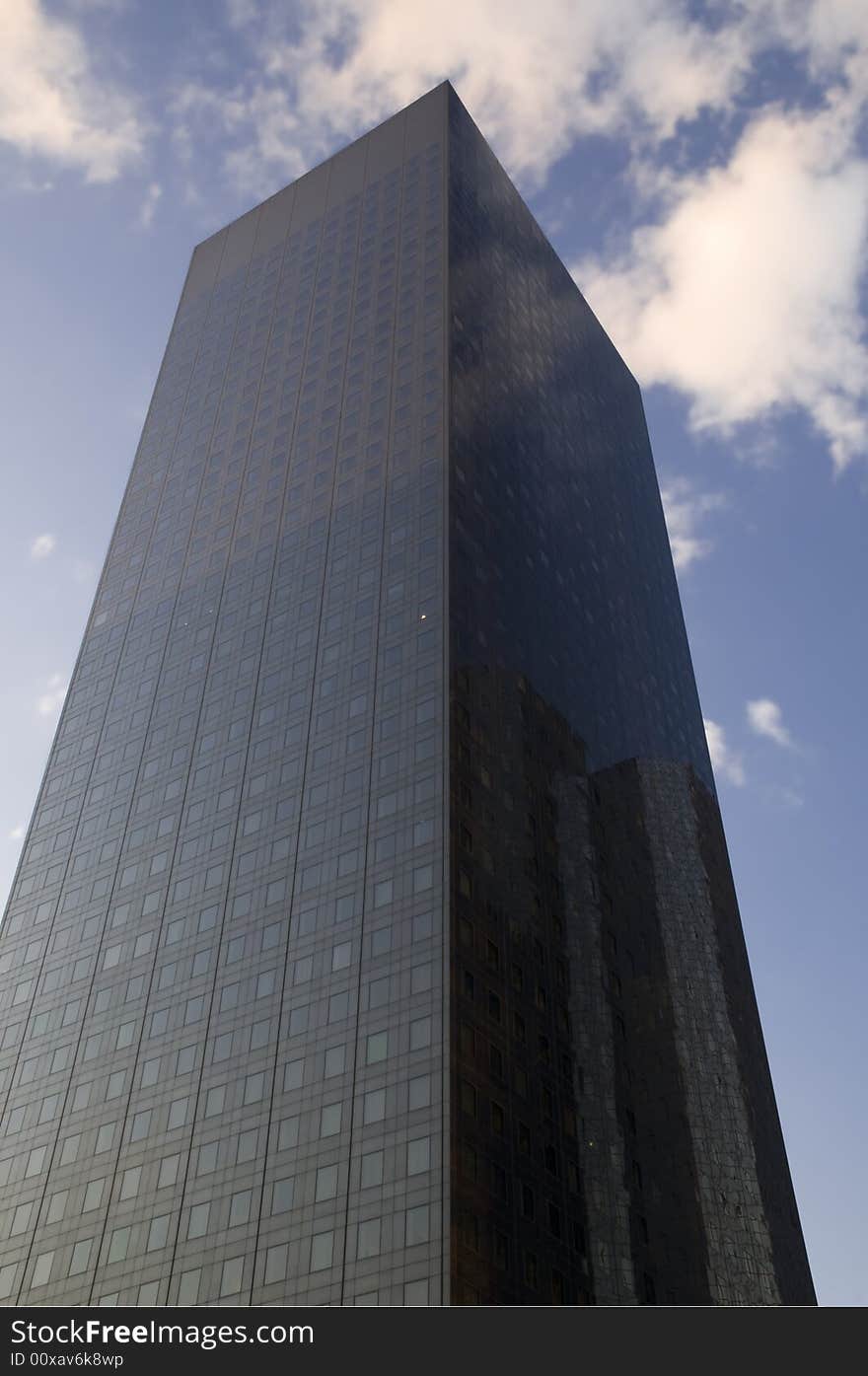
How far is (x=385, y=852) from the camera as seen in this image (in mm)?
91500

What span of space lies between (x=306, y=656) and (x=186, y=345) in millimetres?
66299

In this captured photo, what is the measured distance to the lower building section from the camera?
80562 millimetres

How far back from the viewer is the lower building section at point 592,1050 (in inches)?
3172

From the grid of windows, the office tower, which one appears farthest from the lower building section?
the grid of windows

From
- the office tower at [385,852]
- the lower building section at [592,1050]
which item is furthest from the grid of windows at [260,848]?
the lower building section at [592,1050]

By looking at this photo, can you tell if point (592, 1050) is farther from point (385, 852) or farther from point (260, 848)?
point (260, 848)

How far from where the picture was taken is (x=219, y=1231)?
7931 cm

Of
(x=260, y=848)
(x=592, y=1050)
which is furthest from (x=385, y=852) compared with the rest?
(x=592, y=1050)

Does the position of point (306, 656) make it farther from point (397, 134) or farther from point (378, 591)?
point (397, 134)

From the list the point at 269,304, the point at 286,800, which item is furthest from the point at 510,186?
the point at 286,800

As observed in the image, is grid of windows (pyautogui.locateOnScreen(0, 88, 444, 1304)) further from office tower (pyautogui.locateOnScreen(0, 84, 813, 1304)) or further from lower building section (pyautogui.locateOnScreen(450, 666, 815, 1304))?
lower building section (pyautogui.locateOnScreen(450, 666, 815, 1304))

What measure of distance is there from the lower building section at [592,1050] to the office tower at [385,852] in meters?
0.41

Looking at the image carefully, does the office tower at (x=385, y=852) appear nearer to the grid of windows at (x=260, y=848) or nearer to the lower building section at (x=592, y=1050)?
the grid of windows at (x=260, y=848)

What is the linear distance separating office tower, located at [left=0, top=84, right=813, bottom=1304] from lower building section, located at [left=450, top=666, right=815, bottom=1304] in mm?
407
